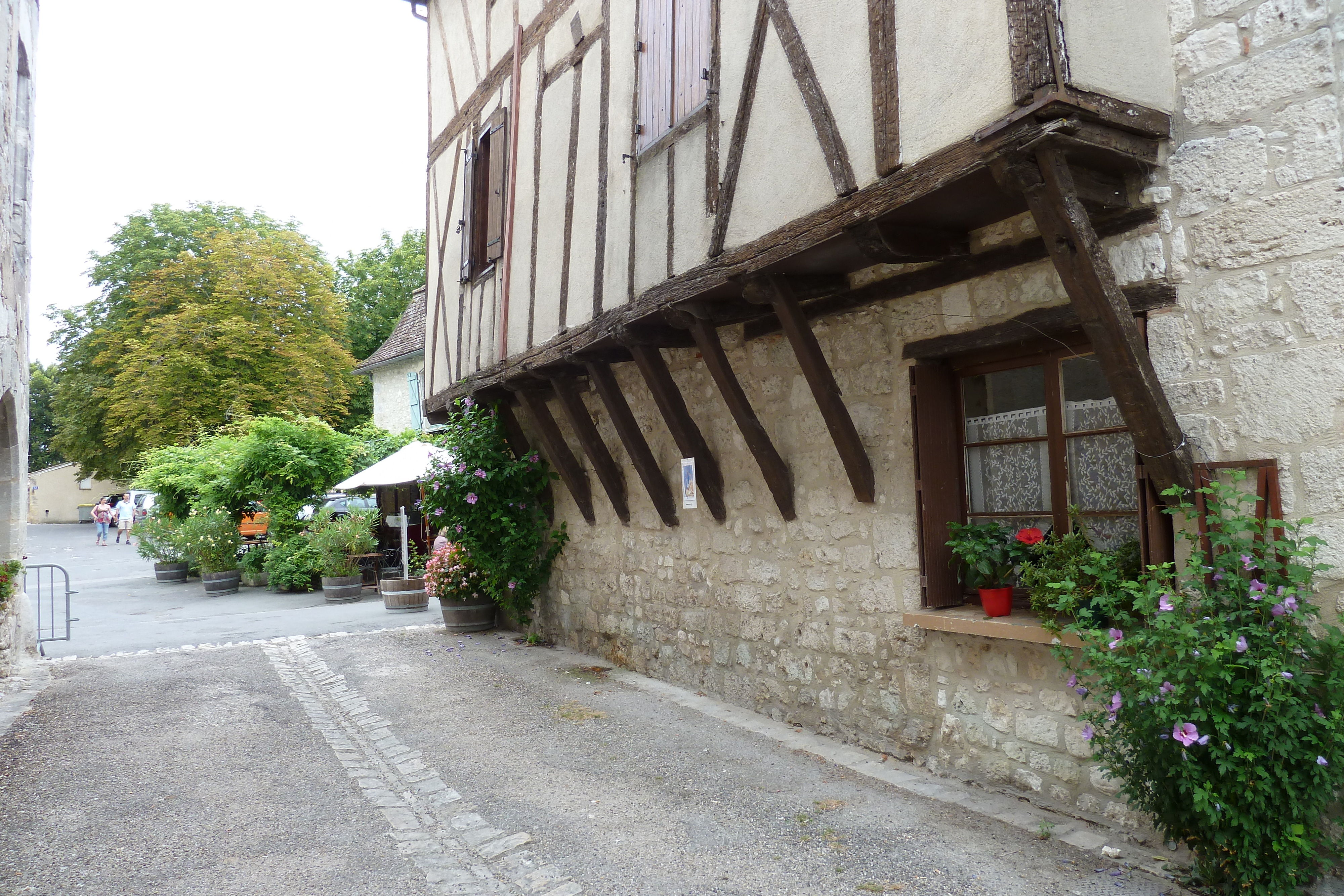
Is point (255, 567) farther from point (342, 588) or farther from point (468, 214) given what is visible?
point (468, 214)

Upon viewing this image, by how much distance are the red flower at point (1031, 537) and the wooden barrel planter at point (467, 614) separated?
6669 mm

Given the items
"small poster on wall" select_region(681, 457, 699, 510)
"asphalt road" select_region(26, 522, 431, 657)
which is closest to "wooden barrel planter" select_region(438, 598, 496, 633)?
"asphalt road" select_region(26, 522, 431, 657)

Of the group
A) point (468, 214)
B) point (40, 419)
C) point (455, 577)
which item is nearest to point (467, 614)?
point (455, 577)

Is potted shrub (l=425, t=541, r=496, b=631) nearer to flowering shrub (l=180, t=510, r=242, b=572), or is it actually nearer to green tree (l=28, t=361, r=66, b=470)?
flowering shrub (l=180, t=510, r=242, b=572)

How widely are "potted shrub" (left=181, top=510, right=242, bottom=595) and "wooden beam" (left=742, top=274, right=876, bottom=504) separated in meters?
12.6

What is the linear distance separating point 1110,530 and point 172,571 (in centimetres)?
1655

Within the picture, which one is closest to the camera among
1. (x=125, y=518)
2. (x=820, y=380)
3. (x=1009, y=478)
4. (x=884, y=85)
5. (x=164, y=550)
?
(x=884, y=85)

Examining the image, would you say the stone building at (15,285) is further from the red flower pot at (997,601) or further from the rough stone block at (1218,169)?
the rough stone block at (1218,169)

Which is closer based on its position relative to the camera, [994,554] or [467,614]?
[994,554]

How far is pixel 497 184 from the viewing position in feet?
26.3

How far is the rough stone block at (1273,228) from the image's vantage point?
2975mm

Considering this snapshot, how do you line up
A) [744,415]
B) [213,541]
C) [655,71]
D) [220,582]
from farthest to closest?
[213,541] → [220,582] → [655,71] → [744,415]

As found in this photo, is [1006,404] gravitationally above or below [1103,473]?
above

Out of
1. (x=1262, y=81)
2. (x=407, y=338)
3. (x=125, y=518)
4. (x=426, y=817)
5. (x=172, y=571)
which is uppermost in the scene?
(x=407, y=338)
